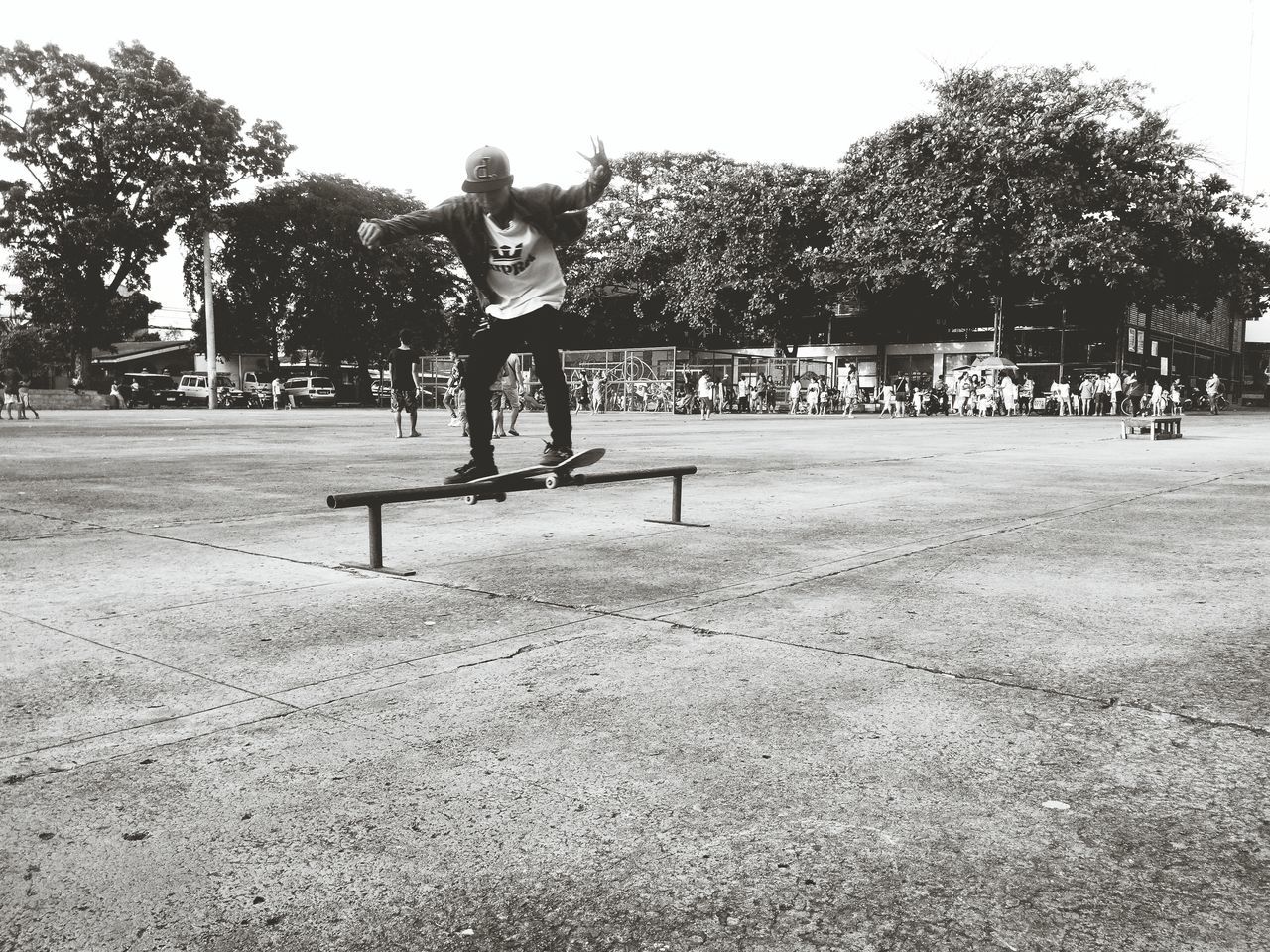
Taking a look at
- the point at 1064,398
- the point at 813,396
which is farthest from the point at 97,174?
the point at 1064,398

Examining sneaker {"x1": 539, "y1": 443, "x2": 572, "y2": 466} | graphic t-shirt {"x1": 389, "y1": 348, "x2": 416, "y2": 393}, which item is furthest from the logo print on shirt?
graphic t-shirt {"x1": 389, "y1": 348, "x2": 416, "y2": 393}

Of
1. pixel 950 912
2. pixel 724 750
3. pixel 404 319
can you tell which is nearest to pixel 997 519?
pixel 724 750

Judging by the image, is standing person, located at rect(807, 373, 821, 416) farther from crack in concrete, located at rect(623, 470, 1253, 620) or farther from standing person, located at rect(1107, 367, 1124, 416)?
crack in concrete, located at rect(623, 470, 1253, 620)

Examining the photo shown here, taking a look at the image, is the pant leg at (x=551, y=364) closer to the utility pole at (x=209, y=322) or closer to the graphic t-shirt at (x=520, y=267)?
the graphic t-shirt at (x=520, y=267)

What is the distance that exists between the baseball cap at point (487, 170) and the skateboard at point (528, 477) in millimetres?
1524

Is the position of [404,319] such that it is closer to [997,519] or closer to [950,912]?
[997,519]

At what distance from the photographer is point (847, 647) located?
3.62 m

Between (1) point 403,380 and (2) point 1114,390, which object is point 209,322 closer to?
(1) point 403,380

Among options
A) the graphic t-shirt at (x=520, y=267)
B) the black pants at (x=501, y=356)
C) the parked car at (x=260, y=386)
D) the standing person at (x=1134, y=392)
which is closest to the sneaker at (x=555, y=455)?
the black pants at (x=501, y=356)

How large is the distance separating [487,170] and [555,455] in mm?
1587

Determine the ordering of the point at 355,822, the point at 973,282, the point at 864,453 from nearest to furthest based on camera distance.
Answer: the point at 355,822, the point at 864,453, the point at 973,282

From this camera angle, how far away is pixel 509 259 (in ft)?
17.9

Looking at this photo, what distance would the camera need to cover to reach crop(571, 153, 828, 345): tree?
42031mm

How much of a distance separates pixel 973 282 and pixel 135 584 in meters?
36.2
